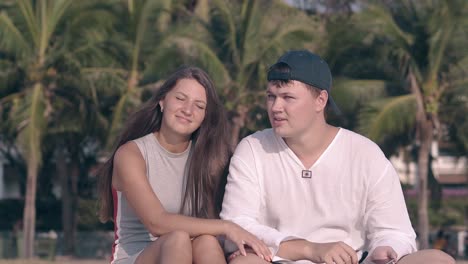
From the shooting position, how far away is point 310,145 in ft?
15.0

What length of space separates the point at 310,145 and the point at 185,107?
73 cm

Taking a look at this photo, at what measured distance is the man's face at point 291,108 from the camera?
4.46m

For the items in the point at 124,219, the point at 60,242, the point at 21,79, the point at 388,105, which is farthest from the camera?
the point at 60,242

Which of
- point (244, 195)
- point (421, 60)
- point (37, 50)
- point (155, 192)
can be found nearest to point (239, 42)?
point (421, 60)

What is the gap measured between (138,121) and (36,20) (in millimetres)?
20793

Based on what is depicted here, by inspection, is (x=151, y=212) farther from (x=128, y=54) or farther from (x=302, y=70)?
(x=128, y=54)

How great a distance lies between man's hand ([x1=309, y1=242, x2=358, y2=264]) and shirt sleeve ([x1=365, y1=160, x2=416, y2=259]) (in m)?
0.24

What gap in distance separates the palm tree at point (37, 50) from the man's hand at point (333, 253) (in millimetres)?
21141

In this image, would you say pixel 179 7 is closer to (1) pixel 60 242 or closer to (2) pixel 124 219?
(1) pixel 60 242

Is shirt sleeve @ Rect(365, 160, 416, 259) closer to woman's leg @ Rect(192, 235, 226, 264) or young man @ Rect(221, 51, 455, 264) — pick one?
young man @ Rect(221, 51, 455, 264)

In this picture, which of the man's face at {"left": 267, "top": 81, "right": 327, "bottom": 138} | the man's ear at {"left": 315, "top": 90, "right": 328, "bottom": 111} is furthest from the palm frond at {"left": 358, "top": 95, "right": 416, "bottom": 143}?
the man's face at {"left": 267, "top": 81, "right": 327, "bottom": 138}

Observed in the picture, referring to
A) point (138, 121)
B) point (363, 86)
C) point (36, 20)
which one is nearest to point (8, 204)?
point (36, 20)

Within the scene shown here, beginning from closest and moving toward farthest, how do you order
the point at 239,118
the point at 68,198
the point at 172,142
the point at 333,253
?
1. the point at 333,253
2. the point at 172,142
3. the point at 239,118
4. the point at 68,198

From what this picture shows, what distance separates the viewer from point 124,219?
5.05 m
